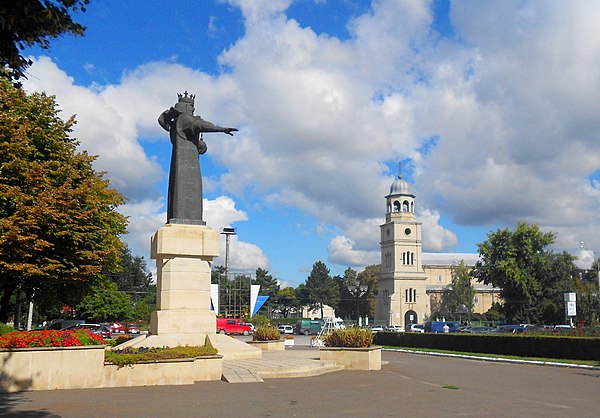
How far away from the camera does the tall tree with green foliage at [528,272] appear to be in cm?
7488

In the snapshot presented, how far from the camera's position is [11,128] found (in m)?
22.7

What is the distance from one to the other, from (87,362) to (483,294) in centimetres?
11587

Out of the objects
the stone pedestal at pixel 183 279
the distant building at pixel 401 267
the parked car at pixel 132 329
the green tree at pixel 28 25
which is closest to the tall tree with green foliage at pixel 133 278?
the parked car at pixel 132 329

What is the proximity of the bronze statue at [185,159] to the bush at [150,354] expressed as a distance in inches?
262

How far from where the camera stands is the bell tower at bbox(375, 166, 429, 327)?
10625 centimetres

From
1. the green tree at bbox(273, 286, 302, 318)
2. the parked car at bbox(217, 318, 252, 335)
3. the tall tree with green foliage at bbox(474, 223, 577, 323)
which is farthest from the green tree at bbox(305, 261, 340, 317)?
the parked car at bbox(217, 318, 252, 335)

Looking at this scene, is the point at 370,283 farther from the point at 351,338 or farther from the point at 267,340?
the point at 351,338

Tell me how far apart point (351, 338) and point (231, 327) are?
3783 cm

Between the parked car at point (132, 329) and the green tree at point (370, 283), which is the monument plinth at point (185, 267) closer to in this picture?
the parked car at point (132, 329)

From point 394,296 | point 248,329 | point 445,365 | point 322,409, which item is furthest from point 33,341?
point 394,296

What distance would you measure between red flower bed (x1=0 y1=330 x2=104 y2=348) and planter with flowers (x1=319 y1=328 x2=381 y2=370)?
7760 millimetres

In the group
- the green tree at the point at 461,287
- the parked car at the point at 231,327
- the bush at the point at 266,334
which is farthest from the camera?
the green tree at the point at 461,287

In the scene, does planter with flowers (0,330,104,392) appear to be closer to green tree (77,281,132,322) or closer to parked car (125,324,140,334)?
parked car (125,324,140,334)

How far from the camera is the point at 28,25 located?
272 inches
